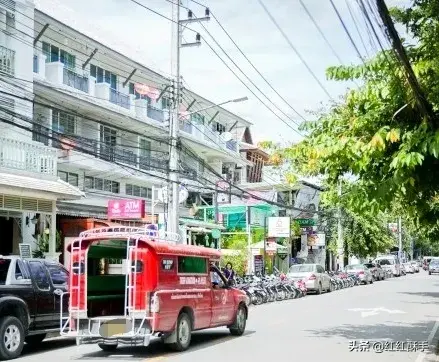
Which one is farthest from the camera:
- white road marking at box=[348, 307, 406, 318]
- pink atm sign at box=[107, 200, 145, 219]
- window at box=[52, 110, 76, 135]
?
window at box=[52, 110, 76, 135]

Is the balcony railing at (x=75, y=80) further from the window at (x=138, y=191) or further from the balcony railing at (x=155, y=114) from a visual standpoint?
the window at (x=138, y=191)

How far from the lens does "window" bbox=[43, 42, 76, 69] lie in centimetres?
2631

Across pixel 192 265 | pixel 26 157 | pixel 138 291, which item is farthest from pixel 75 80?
pixel 138 291

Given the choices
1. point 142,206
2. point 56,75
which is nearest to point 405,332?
point 142,206

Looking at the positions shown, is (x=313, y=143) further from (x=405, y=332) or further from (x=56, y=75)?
(x=56, y=75)

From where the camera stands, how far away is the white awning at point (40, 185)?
1812cm

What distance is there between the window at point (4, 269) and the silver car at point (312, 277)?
68.9 ft

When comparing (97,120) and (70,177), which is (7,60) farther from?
(70,177)

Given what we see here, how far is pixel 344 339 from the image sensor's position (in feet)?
44.1

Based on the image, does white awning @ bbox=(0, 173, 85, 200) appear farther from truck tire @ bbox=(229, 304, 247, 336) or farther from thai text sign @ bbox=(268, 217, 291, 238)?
thai text sign @ bbox=(268, 217, 291, 238)

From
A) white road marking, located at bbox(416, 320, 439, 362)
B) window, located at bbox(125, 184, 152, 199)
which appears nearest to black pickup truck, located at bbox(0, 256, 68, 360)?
white road marking, located at bbox(416, 320, 439, 362)

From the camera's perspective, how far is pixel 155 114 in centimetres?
3369

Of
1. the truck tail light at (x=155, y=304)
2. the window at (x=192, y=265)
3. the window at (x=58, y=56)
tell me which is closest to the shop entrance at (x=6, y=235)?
the window at (x=58, y=56)

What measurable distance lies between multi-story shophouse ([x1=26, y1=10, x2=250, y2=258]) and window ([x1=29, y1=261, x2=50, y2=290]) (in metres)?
8.75
